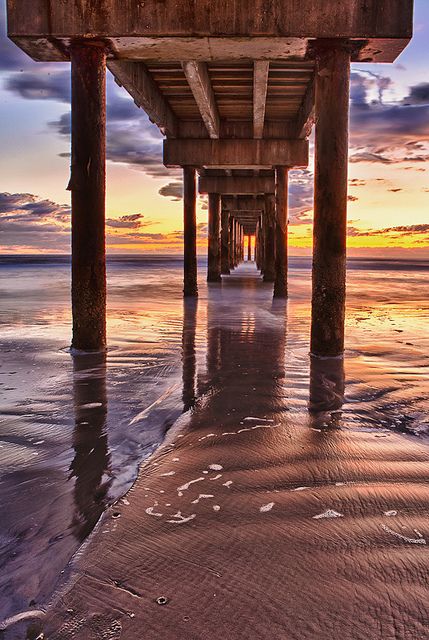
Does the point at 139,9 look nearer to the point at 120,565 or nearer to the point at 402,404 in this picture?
the point at 402,404

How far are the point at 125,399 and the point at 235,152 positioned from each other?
11043 millimetres

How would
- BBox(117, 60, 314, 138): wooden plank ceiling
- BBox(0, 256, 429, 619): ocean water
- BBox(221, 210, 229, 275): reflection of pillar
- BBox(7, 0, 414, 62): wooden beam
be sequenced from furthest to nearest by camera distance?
BBox(221, 210, 229, 275): reflection of pillar < BBox(117, 60, 314, 138): wooden plank ceiling < BBox(7, 0, 414, 62): wooden beam < BBox(0, 256, 429, 619): ocean water

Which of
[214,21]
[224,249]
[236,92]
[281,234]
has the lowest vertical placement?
[224,249]

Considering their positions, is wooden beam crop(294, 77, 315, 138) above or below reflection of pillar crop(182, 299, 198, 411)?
above

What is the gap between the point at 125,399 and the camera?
4.20 meters

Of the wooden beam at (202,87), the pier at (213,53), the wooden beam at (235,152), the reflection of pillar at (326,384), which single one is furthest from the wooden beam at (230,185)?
the reflection of pillar at (326,384)

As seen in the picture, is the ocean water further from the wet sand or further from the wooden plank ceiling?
the wooden plank ceiling

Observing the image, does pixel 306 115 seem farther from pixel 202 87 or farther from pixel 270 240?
pixel 270 240

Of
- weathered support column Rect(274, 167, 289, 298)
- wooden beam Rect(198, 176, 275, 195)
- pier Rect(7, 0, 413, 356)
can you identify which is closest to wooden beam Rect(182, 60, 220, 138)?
pier Rect(7, 0, 413, 356)

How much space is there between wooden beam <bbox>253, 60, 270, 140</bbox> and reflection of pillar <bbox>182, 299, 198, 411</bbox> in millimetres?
3998

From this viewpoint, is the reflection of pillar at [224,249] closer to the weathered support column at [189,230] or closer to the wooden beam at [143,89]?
the weathered support column at [189,230]

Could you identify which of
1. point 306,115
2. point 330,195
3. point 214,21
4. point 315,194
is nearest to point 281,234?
point 306,115

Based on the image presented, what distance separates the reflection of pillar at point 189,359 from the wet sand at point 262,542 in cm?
66

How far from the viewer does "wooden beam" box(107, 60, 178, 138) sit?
8.19 meters
